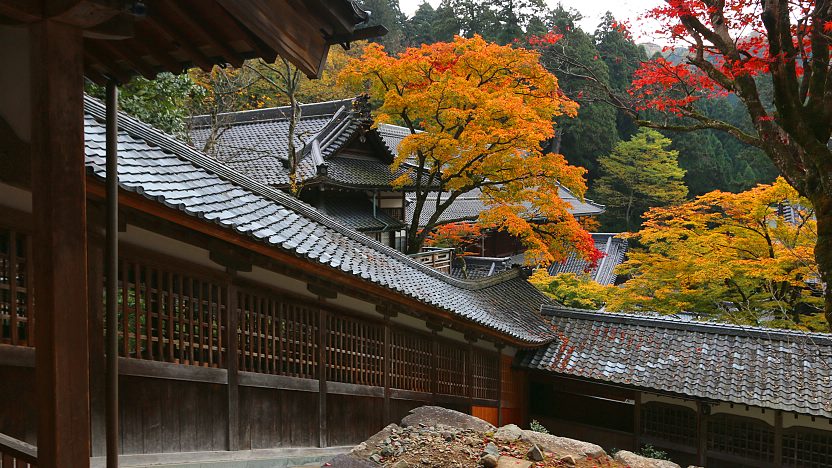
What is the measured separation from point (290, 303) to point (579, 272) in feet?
83.6

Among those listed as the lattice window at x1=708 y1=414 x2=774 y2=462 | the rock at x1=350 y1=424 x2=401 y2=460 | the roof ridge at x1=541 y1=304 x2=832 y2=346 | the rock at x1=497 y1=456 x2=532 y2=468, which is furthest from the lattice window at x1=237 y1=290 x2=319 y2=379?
the roof ridge at x1=541 y1=304 x2=832 y2=346

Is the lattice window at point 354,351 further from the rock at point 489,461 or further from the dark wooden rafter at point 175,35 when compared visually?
the dark wooden rafter at point 175,35

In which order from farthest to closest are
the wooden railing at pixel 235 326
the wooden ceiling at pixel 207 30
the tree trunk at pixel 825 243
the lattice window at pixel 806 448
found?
the lattice window at pixel 806 448
the tree trunk at pixel 825 243
the wooden railing at pixel 235 326
the wooden ceiling at pixel 207 30

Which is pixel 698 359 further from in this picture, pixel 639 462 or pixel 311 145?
pixel 311 145

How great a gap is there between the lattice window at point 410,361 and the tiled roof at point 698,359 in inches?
168

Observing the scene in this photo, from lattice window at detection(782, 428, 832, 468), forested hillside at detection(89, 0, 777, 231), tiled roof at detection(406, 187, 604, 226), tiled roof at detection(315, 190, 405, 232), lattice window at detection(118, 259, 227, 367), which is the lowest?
lattice window at detection(782, 428, 832, 468)

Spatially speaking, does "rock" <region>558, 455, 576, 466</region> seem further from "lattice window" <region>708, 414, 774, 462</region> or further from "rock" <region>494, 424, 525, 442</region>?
"lattice window" <region>708, 414, 774, 462</region>

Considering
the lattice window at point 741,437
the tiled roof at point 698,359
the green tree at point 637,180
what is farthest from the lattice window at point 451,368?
the green tree at point 637,180

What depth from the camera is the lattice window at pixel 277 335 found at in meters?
6.15

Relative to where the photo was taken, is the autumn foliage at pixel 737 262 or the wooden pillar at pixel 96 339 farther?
the autumn foliage at pixel 737 262

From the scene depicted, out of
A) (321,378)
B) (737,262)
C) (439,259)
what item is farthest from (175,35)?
(439,259)

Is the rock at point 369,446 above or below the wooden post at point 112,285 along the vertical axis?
below

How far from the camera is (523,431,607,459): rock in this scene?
21.1ft

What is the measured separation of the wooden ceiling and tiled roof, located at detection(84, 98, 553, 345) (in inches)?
57.8
